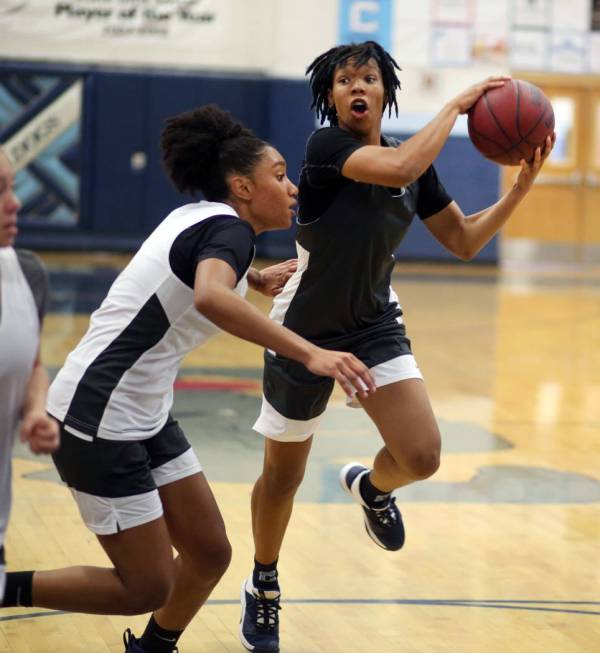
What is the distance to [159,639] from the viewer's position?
3.43 m

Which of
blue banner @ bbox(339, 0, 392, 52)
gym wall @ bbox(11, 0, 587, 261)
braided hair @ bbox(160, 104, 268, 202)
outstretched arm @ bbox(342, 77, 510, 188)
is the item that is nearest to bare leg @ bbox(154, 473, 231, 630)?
braided hair @ bbox(160, 104, 268, 202)

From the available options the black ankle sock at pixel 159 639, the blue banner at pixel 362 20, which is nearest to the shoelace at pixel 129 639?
the black ankle sock at pixel 159 639

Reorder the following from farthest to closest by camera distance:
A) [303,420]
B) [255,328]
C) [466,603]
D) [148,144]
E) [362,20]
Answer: [148,144]
[362,20]
[466,603]
[303,420]
[255,328]

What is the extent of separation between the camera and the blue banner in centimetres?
1545

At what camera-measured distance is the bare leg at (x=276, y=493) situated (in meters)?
3.95

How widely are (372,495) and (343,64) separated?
141cm

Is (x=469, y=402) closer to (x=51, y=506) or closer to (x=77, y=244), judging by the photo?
(x=51, y=506)

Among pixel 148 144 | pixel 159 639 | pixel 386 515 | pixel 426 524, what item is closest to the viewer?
pixel 159 639

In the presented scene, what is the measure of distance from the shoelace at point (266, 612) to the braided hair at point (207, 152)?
1.26m

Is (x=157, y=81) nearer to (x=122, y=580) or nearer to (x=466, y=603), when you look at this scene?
(x=466, y=603)

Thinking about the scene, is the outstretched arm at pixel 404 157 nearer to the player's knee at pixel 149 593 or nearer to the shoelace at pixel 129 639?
the player's knee at pixel 149 593

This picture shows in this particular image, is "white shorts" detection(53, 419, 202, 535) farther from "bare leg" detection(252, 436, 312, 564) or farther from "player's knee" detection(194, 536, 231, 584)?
"bare leg" detection(252, 436, 312, 564)

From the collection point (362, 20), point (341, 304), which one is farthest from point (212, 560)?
point (362, 20)

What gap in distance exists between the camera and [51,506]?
529 cm
